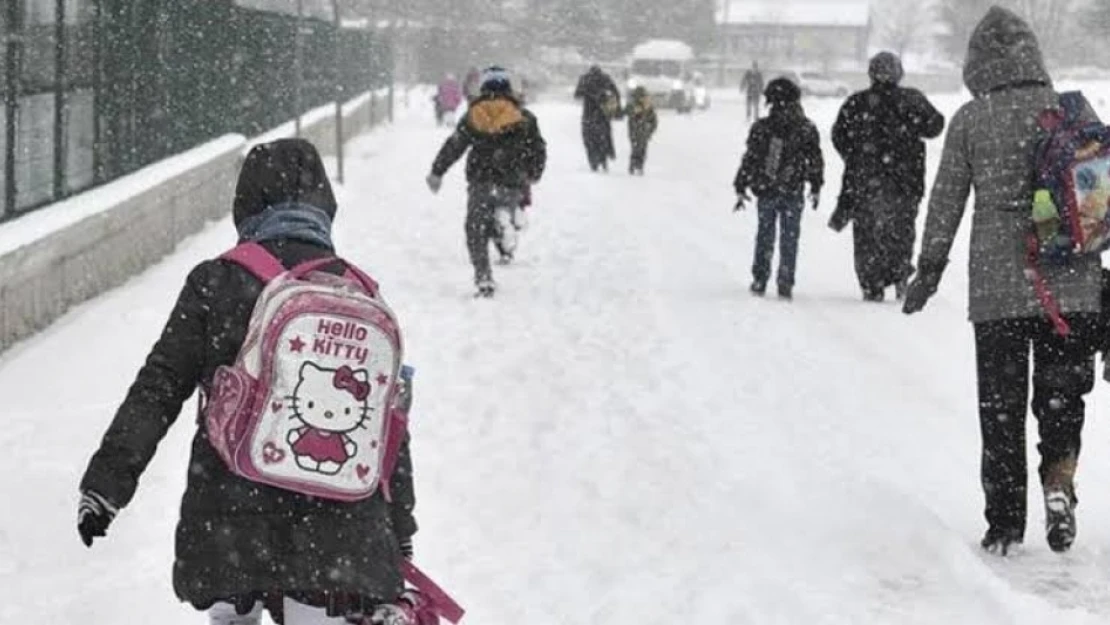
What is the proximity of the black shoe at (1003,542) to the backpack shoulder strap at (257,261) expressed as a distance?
353cm

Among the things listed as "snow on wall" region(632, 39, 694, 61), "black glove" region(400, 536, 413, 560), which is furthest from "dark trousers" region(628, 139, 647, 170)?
"snow on wall" region(632, 39, 694, 61)

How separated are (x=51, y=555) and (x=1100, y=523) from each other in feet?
13.0

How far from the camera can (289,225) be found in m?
3.33

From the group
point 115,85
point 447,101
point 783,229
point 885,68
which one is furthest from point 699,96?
point 115,85

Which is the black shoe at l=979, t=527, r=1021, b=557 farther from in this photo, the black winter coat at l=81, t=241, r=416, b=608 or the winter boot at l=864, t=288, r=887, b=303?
the winter boot at l=864, t=288, r=887, b=303

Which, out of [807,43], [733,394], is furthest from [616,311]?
[807,43]

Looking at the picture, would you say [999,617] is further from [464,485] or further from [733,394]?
[733,394]

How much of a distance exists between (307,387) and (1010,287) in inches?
128

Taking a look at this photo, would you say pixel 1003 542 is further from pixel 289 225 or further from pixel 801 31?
pixel 801 31

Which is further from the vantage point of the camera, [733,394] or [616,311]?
[616,311]

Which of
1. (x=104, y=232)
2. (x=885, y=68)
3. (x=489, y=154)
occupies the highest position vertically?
(x=885, y=68)

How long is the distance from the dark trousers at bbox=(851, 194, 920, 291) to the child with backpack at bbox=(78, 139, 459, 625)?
9.01m

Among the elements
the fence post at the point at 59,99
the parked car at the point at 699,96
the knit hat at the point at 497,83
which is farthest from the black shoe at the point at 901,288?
the parked car at the point at 699,96

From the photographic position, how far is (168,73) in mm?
13977
